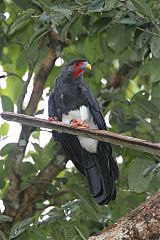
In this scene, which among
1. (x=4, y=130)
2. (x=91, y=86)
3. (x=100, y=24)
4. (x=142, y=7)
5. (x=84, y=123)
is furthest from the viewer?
(x=91, y=86)

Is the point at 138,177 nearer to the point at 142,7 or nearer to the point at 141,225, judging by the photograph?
the point at 142,7

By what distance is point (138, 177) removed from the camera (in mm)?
4594

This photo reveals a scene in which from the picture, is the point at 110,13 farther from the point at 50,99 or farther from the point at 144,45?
the point at 50,99

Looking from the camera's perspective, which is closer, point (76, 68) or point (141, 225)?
point (141, 225)

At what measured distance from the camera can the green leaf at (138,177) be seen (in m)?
4.56

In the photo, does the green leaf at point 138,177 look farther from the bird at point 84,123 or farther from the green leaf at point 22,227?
the green leaf at point 22,227

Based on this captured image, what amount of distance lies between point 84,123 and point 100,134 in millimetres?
1283

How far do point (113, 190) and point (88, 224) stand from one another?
1374 mm

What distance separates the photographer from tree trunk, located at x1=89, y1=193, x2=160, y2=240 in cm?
296

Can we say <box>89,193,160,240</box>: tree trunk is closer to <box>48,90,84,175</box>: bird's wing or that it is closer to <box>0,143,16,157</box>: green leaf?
<box>48,90,84,175</box>: bird's wing

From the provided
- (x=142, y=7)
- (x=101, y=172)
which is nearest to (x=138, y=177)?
(x=101, y=172)

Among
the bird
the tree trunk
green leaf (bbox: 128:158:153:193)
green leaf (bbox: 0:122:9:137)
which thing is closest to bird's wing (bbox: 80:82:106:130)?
the bird

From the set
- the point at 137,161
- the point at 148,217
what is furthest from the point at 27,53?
the point at 148,217

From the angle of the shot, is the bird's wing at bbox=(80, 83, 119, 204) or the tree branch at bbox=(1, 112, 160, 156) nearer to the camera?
the tree branch at bbox=(1, 112, 160, 156)
